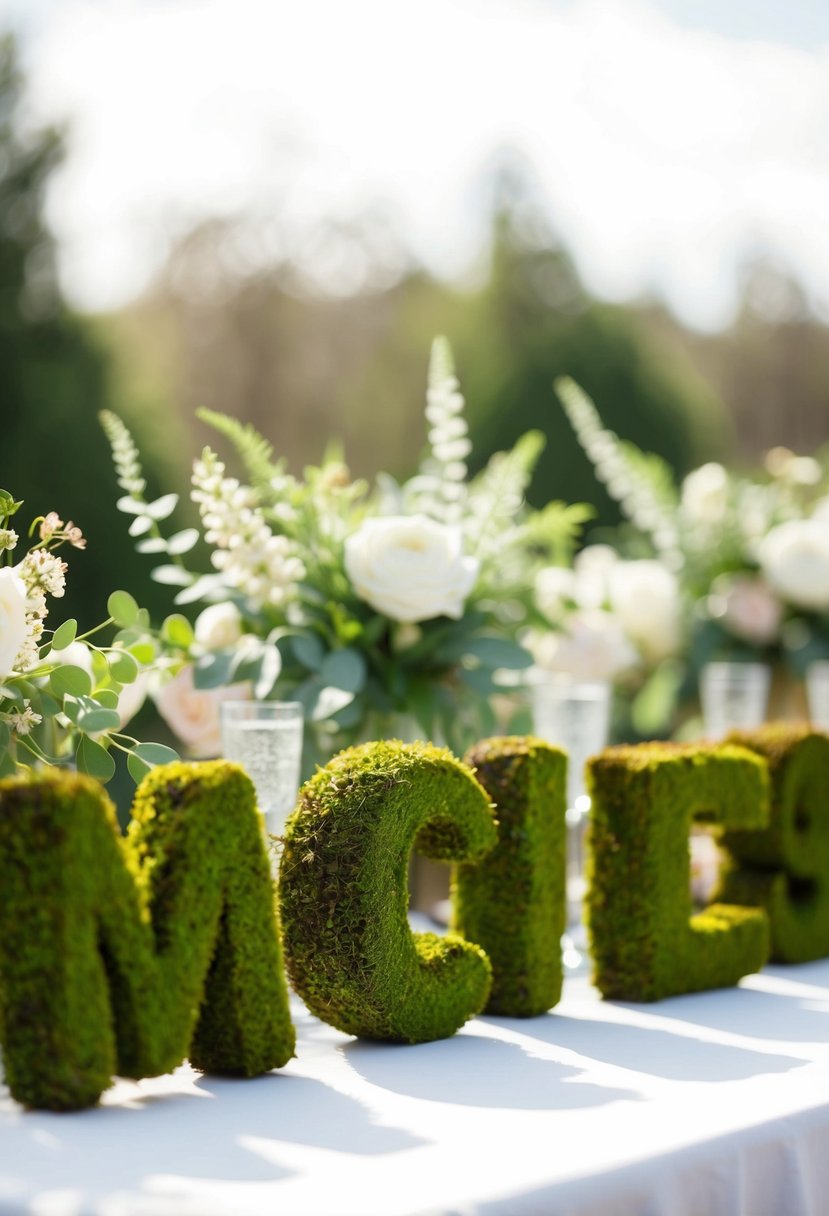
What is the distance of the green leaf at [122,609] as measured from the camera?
171cm

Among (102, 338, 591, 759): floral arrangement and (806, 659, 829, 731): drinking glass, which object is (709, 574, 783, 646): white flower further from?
(102, 338, 591, 759): floral arrangement

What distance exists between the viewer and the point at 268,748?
166 centimetres

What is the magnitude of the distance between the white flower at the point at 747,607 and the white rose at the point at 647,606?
11 cm

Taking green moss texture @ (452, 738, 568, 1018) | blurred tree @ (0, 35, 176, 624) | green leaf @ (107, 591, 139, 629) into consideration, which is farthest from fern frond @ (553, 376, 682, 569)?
blurred tree @ (0, 35, 176, 624)

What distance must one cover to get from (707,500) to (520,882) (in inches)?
65.8

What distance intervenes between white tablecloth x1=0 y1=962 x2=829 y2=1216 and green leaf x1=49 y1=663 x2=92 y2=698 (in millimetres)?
433

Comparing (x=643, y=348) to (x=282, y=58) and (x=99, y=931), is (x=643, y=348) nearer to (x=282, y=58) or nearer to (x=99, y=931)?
(x=282, y=58)

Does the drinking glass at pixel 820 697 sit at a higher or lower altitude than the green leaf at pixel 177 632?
lower

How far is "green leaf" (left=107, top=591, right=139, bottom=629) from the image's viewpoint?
1.71m

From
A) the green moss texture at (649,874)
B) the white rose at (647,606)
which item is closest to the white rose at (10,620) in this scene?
the green moss texture at (649,874)

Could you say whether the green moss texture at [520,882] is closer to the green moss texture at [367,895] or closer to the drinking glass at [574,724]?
the green moss texture at [367,895]

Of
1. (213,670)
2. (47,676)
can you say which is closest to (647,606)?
(213,670)

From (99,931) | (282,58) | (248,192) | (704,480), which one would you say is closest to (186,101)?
(282,58)

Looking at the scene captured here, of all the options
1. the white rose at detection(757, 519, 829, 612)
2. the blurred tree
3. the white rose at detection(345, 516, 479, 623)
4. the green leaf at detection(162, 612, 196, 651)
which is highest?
the blurred tree
